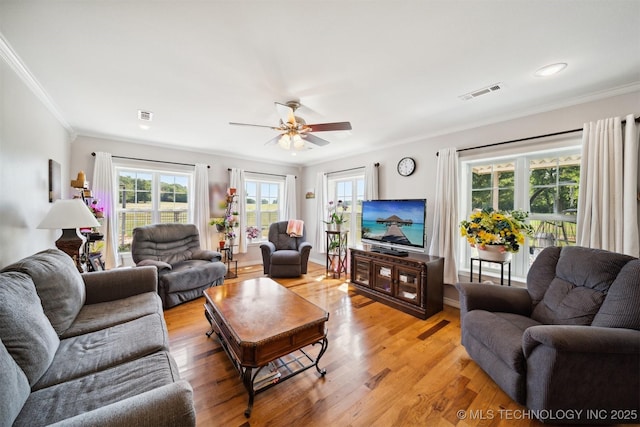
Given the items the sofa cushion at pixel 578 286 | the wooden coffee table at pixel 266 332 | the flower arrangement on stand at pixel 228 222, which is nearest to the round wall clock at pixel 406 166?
the sofa cushion at pixel 578 286

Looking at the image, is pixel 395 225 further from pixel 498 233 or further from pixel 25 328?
pixel 25 328

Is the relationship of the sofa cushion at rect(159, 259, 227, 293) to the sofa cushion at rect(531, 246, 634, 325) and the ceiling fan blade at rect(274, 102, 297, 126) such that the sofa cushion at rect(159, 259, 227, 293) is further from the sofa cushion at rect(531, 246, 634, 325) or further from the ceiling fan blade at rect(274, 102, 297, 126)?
the sofa cushion at rect(531, 246, 634, 325)

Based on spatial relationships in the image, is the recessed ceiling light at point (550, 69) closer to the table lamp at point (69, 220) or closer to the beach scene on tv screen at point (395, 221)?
the beach scene on tv screen at point (395, 221)

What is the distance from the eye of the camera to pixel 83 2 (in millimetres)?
1262

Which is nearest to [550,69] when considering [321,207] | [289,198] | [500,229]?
[500,229]

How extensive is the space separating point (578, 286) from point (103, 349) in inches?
125

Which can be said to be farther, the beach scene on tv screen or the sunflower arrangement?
the beach scene on tv screen

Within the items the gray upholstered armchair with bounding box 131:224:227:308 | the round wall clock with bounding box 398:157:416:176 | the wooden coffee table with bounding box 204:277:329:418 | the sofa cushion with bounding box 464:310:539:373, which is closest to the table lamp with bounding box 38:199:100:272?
the gray upholstered armchair with bounding box 131:224:227:308

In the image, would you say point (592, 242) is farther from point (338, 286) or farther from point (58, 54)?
point (58, 54)

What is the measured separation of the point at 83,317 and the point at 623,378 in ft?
11.3

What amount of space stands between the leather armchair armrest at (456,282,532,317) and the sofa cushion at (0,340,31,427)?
2584 mm

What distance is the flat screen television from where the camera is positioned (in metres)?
3.06

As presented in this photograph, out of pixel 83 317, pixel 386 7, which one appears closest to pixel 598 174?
pixel 386 7

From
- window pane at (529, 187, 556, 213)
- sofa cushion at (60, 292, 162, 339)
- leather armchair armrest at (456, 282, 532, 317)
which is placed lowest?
sofa cushion at (60, 292, 162, 339)
